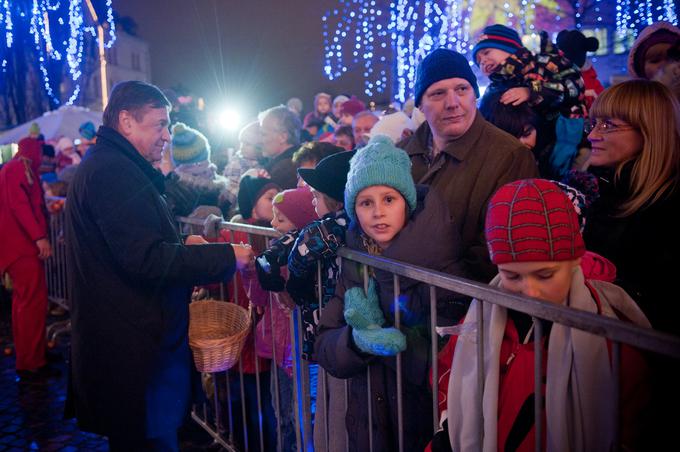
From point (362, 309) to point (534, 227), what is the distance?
85 cm

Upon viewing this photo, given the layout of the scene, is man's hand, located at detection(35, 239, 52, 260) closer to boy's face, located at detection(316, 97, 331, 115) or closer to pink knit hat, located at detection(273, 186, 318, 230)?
pink knit hat, located at detection(273, 186, 318, 230)

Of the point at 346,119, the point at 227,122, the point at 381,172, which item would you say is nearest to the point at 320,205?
the point at 381,172

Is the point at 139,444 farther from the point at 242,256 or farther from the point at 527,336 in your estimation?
the point at 527,336

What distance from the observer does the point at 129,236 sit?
2.94 metres

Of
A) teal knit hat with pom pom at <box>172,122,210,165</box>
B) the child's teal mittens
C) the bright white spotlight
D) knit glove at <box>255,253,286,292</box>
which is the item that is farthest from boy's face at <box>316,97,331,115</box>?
the bright white spotlight

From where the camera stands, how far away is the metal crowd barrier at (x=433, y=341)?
136 centimetres

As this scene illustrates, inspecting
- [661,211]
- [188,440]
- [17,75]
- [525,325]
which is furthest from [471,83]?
[17,75]

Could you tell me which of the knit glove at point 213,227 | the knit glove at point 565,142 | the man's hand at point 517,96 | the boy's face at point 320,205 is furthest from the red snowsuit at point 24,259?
the knit glove at point 565,142

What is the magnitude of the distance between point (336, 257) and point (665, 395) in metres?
1.70

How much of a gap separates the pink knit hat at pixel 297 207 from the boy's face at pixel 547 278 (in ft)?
5.89

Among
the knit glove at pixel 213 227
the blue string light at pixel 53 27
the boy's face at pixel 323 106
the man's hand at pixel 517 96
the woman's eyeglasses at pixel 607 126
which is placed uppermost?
the blue string light at pixel 53 27

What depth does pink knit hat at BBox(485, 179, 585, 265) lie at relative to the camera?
1820mm

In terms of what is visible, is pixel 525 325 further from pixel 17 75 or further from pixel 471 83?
pixel 17 75

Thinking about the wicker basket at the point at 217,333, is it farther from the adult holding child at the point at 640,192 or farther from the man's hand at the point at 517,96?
the man's hand at the point at 517,96
